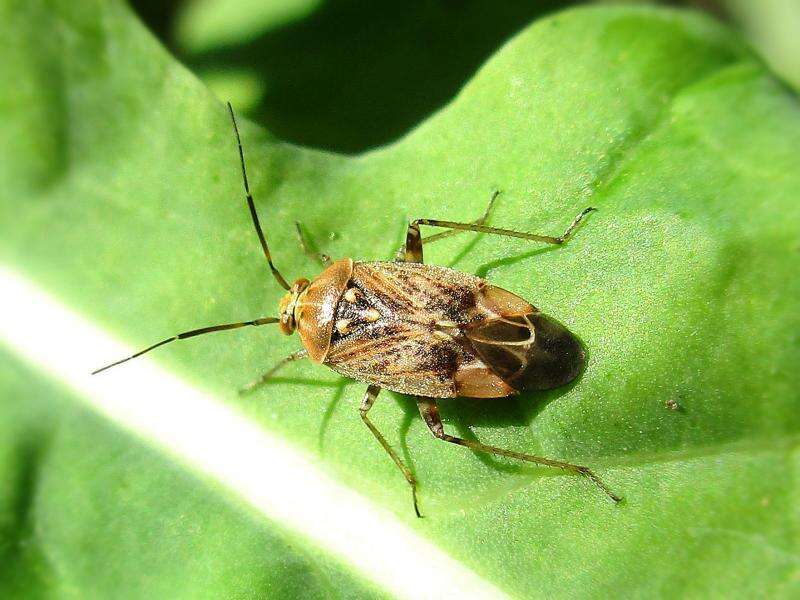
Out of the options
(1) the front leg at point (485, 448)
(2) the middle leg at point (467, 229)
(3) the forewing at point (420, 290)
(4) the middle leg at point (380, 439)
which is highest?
(2) the middle leg at point (467, 229)

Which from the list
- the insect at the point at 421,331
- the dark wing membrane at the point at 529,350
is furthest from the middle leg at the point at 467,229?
the dark wing membrane at the point at 529,350

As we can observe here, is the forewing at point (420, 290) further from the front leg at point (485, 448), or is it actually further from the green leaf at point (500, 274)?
the front leg at point (485, 448)

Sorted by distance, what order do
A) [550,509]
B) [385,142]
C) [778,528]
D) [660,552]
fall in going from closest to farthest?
1. [778,528]
2. [660,552]
3. [550,509]
4. [385,142]

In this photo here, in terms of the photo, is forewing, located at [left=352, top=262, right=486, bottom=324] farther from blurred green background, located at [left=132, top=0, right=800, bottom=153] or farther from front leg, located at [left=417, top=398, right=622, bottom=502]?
blurred green background, located at [left=132, top=0, right=800, bottom=153]

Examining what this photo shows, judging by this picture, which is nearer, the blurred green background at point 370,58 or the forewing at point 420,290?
the forewing at point 420,290

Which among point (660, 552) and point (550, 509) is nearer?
point (660, 552)

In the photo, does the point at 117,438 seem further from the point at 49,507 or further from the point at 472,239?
the point at 472,239

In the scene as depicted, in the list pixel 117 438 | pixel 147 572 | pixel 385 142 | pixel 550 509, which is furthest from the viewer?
pixel 385 142

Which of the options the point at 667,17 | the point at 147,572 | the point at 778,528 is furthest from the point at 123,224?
the point at 778,528
